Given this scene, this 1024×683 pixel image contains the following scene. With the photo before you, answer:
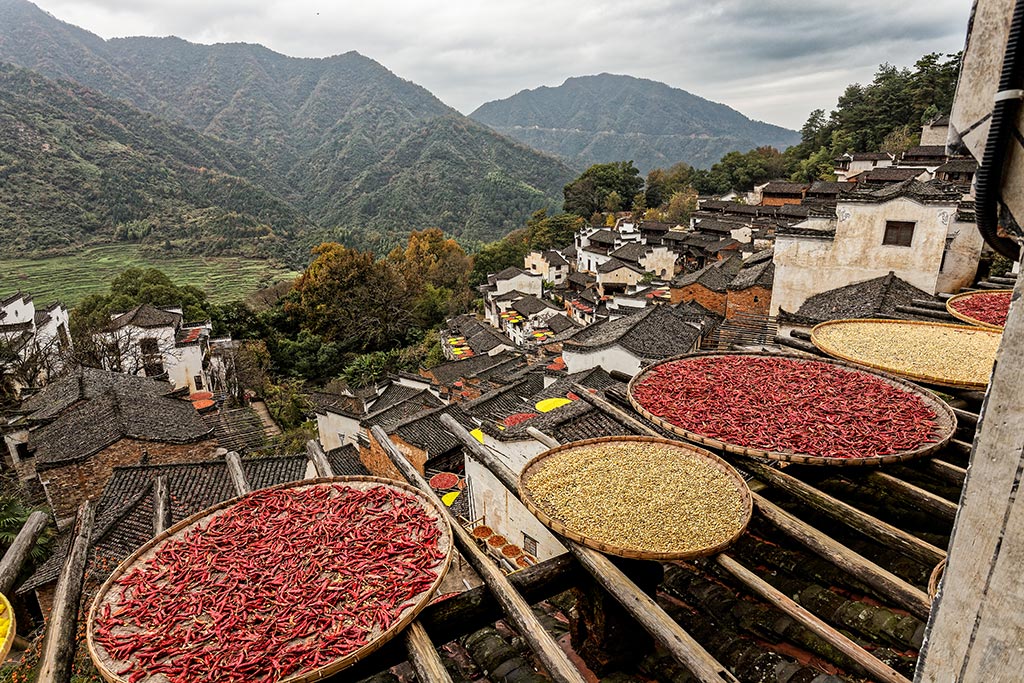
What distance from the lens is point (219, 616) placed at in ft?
8.00

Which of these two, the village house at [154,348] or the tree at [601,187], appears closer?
the village house at [154,348]

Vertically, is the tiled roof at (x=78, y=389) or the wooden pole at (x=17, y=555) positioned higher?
the wooden pole at (x=17, y=555)

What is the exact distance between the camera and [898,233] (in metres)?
12.2

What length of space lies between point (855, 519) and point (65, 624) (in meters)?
4.29

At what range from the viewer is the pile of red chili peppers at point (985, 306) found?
233 inches

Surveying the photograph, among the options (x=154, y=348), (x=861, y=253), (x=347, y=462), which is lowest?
(x=347, y=462)

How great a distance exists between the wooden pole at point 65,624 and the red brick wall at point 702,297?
2376 centimetres

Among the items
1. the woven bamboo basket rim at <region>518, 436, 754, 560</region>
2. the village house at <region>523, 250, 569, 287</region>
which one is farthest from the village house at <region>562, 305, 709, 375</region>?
the village house at <region>523, 250, 569, 287</region>

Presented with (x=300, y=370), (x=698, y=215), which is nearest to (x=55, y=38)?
(x=300, y=370)

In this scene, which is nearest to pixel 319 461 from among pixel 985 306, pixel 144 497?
pixel 144 497

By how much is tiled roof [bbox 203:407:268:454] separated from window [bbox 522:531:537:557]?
1313cm

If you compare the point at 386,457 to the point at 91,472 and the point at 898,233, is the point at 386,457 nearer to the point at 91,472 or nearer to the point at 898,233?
the point at 91,472

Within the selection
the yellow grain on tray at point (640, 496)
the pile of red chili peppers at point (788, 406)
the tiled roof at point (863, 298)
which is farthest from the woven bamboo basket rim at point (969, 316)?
the yellow grain on tray at point (640, 496)

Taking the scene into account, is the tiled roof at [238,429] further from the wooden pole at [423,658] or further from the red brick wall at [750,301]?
the red brick wall at [750,301]
